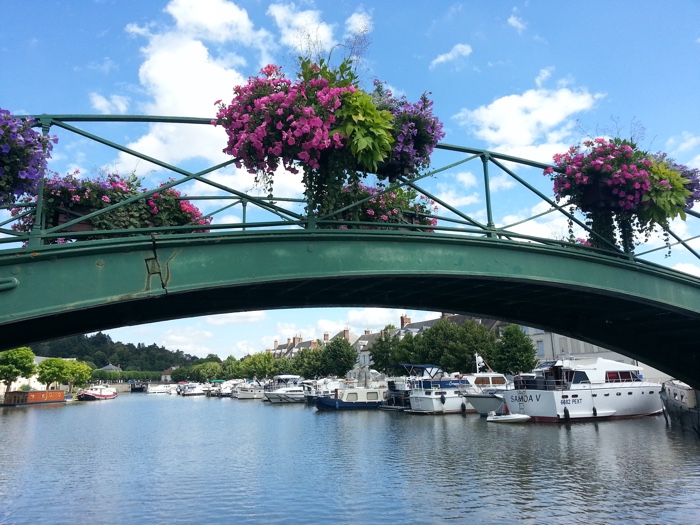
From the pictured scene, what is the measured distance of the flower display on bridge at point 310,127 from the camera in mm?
7027

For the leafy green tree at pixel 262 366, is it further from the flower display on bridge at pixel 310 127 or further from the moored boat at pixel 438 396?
the flower display on bridge at pixel 310 127

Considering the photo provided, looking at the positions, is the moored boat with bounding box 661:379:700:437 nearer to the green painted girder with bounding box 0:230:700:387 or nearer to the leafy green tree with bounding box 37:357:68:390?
the green painted girder with bounding box 0:230:700:387

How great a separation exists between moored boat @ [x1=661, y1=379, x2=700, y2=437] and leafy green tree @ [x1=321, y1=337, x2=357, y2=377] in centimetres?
5537

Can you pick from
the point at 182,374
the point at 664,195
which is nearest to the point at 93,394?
the point at 182,374

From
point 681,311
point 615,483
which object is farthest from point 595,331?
point 615,483

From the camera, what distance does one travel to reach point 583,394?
124 ft

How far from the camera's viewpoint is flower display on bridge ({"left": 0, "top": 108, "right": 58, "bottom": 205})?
6.15 meters

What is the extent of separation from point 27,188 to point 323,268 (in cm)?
352

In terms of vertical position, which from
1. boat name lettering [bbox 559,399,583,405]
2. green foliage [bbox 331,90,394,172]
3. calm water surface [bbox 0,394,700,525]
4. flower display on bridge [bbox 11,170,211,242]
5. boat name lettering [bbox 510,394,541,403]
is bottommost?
calm water surface [bbox 0,394,700,525]

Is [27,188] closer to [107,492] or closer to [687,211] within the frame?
[687,211]

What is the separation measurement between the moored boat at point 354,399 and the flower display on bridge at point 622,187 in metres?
49.2

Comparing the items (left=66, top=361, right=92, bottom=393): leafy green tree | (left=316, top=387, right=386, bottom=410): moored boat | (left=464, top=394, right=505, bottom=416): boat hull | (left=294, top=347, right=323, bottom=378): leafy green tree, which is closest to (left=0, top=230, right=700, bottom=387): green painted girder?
(left=464, top=394, right=505, bottom=416): boat hull

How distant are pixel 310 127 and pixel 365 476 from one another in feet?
60.7

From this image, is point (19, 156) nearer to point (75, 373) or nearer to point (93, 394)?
point (93, 394)
